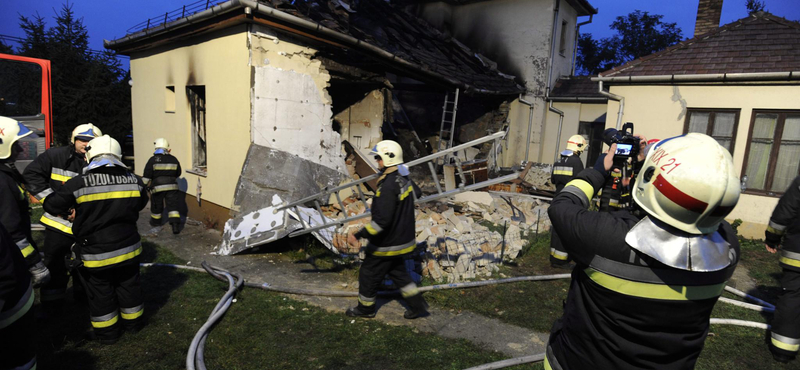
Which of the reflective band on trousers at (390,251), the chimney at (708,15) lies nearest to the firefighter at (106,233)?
the reflective band on trousers at (390,251)

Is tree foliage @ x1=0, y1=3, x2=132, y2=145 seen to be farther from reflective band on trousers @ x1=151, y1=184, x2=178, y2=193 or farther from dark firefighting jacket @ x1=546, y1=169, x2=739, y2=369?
dark firefighting jacket @ x1=546, y1=169, x2=739, y2=369

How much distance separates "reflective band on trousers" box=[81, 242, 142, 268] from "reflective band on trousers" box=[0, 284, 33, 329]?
1.27m

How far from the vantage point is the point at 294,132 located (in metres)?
7.32

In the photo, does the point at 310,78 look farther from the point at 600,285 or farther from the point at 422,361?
the point at 600,285

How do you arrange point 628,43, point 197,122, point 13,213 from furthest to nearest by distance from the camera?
point 628,43
point 197,122
point 13,213

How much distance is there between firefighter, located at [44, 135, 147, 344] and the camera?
338 cm

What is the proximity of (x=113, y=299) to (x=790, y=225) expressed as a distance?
605 cm

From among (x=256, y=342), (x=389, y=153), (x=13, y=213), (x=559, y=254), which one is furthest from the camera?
(x=559, y=254)

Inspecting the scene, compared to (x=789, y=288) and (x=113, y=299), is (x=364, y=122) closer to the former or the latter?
(x=113, y=299)

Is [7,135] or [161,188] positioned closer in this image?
[7,135]

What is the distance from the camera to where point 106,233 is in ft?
11.3

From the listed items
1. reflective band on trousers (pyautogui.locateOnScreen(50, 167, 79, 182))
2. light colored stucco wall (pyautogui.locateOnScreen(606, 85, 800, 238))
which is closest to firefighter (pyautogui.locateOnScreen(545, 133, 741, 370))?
reflective band on trousers (pyautogui.locateOnScreen(50, 167, 79, 182))

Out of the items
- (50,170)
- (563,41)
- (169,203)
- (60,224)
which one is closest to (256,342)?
(60,224)

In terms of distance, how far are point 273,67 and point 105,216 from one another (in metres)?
4.15
